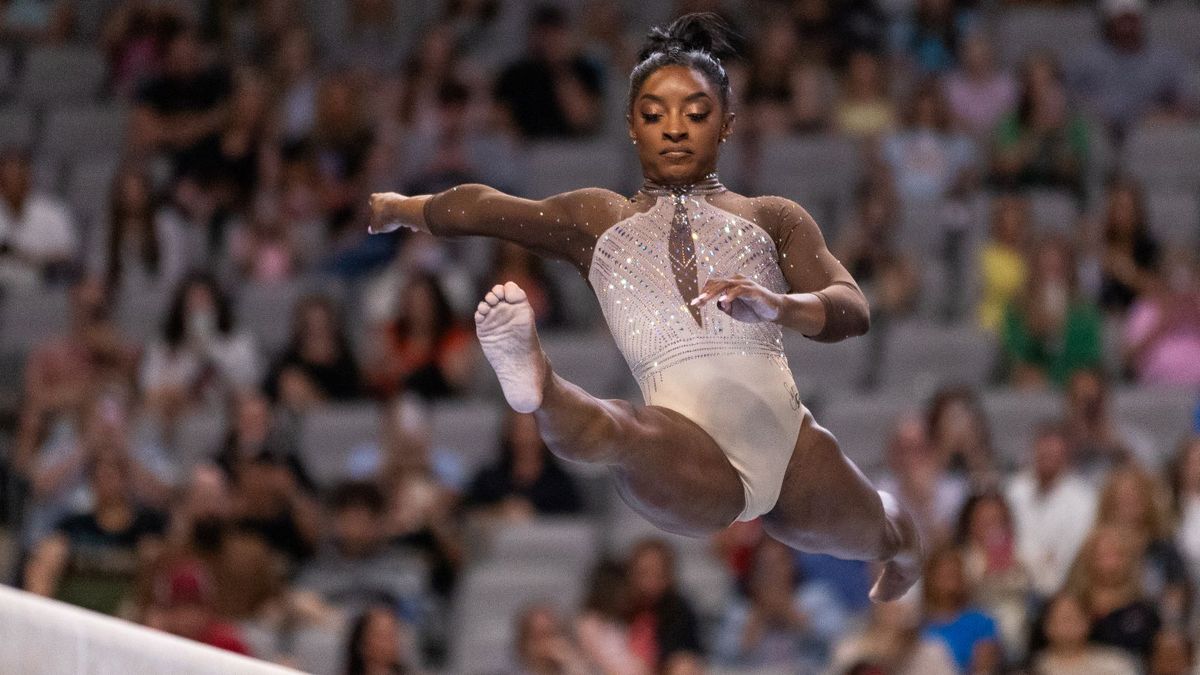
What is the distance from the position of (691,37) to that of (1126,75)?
5.78 m

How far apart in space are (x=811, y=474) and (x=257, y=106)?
5.85 m

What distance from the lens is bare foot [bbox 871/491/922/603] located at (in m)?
4.38

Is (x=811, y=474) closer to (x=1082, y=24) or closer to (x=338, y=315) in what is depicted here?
(x=338, y=315)

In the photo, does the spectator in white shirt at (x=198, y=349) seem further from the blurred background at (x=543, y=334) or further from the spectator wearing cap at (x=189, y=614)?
the spectator wearing cap at (x=189, y=614)

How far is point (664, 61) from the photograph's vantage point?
397 cm

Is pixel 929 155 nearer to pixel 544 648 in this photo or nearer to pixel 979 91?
pixel 979 91

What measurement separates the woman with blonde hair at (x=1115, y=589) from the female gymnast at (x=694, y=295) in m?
2.64

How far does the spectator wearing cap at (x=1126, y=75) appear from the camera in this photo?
9.16 meters

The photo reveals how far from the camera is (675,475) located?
3.87 m

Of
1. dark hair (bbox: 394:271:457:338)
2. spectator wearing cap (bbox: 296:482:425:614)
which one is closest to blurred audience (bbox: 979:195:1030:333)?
dark hair (bbox: 394:271:457:338)

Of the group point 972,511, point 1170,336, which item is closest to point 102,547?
point 972,511

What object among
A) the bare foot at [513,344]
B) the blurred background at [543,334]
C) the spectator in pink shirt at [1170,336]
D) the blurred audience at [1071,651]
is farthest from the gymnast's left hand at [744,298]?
the spectator in pink shirt at [1170,336]

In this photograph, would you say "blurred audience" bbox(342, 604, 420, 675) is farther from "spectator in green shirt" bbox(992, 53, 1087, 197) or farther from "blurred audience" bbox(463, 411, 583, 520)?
"spectator in green shirt" bbox(992, 53, 1087, 197)

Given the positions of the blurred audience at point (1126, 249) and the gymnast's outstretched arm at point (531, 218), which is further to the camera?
the blurred audience at point (1126, 249)
